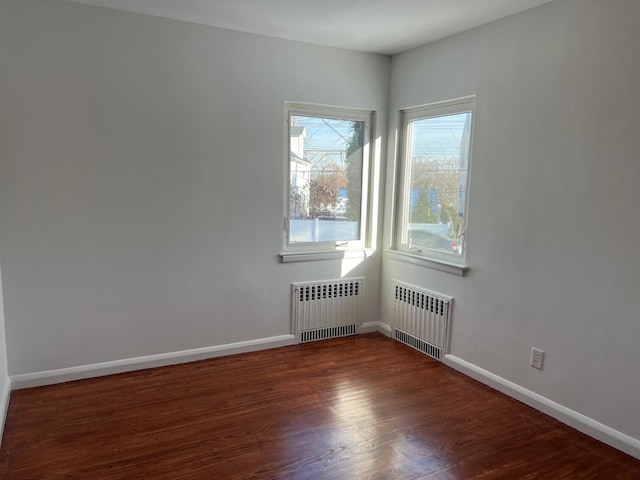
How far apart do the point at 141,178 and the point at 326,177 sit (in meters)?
1.49

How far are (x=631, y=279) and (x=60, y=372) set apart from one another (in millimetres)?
3487

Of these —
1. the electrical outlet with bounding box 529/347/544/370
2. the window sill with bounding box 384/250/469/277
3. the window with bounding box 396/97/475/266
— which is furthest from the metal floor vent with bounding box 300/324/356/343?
the electrical outlet with bounding box 529/347/544/370

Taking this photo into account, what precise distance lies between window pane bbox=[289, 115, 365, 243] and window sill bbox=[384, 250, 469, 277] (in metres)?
0.41

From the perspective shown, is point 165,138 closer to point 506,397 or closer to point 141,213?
point 141,213

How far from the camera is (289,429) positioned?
2.53 meters

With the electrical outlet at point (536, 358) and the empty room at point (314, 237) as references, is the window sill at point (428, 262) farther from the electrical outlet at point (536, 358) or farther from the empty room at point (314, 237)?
the electrical outlet at point (536, 358)

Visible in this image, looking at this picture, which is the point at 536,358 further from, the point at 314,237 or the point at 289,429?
the point at 314,237

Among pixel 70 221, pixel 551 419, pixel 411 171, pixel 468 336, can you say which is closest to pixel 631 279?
pixel 551 419

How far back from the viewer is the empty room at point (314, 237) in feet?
7.71

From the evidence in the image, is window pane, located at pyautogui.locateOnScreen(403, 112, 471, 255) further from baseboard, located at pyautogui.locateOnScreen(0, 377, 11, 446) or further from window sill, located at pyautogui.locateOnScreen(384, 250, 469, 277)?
baseboard, located at pyautogui.locateOnScreen(0, 377, 11, 446)

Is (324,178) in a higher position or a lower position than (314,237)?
higher

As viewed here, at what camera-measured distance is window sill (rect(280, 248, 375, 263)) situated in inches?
144

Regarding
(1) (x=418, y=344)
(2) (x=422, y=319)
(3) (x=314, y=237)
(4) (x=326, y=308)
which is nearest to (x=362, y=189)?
(3) (x=314, y=237)

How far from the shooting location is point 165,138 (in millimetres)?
3105
